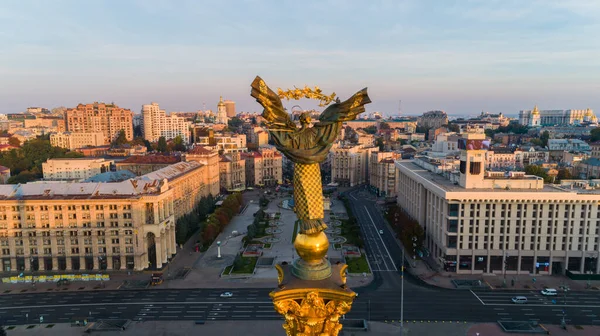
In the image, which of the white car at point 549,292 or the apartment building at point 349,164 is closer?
the white car at point 549,292

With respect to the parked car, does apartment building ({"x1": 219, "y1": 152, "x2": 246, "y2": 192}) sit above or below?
above

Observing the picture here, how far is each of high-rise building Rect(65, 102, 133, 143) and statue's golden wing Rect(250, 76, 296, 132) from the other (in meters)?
191

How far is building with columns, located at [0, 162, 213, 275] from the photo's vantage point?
58562 millimetres

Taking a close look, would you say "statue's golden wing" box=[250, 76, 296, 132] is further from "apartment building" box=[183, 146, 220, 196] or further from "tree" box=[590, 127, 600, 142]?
"tree" box=[590, 127, 600, 142]

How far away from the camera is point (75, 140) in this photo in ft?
534

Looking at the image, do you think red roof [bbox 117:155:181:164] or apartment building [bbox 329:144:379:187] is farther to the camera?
apartment building [bbox 329:144:379:187]

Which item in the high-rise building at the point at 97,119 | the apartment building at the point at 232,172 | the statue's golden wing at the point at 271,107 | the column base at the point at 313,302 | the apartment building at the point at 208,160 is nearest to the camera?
the column base at the point at 313,302

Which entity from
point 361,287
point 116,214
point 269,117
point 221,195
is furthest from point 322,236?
point 221,195

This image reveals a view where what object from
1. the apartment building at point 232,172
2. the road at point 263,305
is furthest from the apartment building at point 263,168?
the road at point 263,305

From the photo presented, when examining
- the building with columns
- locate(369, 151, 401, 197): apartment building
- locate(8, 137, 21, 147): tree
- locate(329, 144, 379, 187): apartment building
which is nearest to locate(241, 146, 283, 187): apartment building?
locate(329, 144, 379, 187): apartment building

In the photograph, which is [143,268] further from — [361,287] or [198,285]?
[361,287]

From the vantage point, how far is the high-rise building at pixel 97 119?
183000mm

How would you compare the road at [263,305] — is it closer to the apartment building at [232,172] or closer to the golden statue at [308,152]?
the golden statue at [308,152]

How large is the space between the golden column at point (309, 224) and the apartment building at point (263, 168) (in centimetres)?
12046
